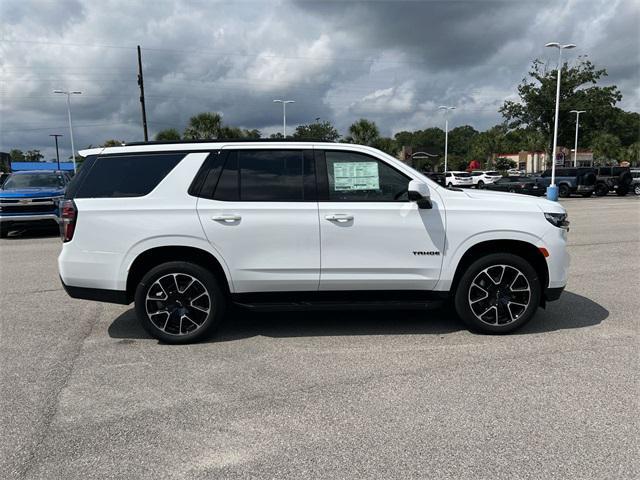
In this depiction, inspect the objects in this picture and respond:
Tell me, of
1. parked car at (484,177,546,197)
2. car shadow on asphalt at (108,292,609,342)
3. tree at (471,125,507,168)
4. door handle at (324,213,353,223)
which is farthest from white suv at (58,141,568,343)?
tree at (471,125,507,168)

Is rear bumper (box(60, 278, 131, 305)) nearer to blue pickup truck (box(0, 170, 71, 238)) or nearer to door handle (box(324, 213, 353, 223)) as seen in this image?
door handle (box(324, 213, 353, 223))

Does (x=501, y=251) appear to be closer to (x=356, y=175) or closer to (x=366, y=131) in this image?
(x=356, y=175)

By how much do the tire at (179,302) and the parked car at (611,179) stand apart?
1273 inches

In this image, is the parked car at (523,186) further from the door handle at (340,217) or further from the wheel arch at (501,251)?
the door handle at (340,217)

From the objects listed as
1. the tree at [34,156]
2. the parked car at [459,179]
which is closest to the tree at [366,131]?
the parked car at [459,179]

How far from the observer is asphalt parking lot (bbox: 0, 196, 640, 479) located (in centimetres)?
289

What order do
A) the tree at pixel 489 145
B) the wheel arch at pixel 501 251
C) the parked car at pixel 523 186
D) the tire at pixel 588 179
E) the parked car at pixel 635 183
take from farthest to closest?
the tree at pixel 489 145
the parked car at pixel 635 183
the tire at pixel 588 179
the parked car at pixel 523 186
the wheel arch at pixel 501 251

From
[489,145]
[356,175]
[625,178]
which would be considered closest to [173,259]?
[356,175]

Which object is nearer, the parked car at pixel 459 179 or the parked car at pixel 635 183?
the parked car at pixel 635 183

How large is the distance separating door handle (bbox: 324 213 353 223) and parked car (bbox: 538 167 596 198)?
29.9m

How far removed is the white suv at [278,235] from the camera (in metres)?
4.62

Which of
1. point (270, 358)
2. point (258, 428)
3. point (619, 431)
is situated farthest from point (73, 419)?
point (619, 431)

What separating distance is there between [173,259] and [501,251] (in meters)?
3.12

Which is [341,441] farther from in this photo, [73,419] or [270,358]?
[73,419]
